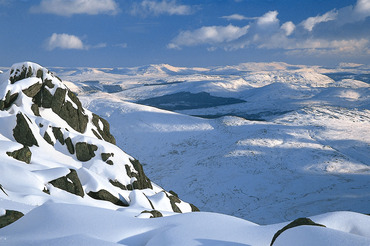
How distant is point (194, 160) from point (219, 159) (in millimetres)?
7485

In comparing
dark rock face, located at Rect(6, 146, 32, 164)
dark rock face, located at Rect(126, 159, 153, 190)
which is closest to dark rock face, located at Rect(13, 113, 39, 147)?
dark rock face, located at Rect(6, 146, 32, 164)

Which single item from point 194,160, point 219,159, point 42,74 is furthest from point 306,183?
point 42,74

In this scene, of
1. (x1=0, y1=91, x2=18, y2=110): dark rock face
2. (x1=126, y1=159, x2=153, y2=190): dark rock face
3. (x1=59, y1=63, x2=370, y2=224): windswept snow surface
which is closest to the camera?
(x1=0, y1=91, x2=18, y2=110): dark rock face

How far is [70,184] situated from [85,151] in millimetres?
10986

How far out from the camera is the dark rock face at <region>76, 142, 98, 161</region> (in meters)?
34.4

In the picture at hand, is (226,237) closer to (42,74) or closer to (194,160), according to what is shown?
(42,74)

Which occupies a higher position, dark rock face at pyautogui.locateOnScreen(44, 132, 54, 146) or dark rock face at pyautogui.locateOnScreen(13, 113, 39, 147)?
dark rock face at pyautogui.locateOnScreen(13, 113, 39, 147)

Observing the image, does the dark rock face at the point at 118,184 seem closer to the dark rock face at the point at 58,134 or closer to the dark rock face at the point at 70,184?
the dark rock face at the point at 70,184

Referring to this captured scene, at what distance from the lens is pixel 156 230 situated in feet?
38.3

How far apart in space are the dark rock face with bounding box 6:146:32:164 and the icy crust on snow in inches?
659

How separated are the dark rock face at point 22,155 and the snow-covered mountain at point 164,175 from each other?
0.33ft

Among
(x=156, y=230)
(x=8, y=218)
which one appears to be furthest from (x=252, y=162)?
(x=8, y=218)

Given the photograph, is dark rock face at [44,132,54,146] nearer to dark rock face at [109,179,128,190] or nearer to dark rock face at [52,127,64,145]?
dark rock face at [52,127,64,145]

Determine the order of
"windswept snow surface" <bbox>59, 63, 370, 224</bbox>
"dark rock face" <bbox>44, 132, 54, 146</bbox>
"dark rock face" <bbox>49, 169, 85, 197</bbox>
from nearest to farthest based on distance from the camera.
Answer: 1. "dark rock face" <bbox>49, 169, 85, 197</bbox>
2. "dark rock face" <bbox>44, 132, 54, 146</bbox>
3. "windswept snow surface" <bbox>59, 63, 370, 224</bbox>
